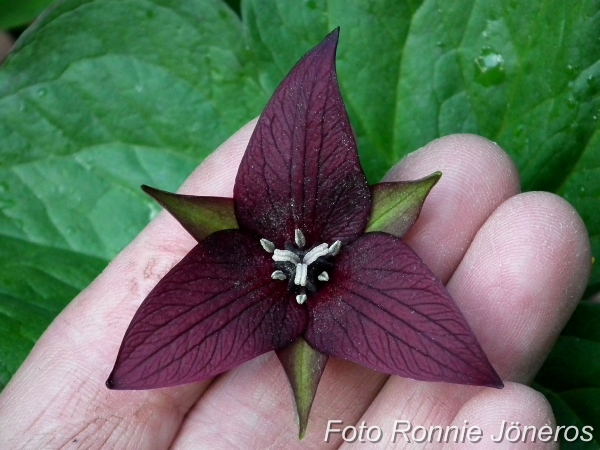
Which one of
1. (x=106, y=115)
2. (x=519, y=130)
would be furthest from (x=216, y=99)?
(x=519, y=130)

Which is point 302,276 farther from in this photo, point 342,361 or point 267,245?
point 342,361

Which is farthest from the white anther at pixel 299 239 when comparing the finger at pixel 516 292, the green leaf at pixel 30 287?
the green leaf at pixel 30 287

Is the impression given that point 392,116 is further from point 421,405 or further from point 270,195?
point 421,405

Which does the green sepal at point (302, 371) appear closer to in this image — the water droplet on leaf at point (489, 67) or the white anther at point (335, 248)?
the white anther at point (335, 248)

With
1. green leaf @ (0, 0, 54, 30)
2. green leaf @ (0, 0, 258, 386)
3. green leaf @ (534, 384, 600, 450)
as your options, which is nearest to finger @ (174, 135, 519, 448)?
green leaf @ (534, 384, 600, 450)

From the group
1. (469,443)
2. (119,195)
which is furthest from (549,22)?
(119,195)
